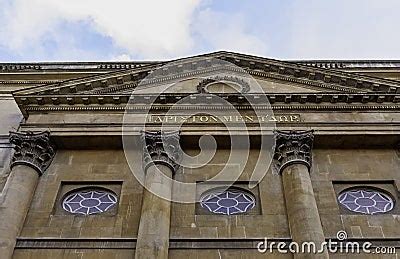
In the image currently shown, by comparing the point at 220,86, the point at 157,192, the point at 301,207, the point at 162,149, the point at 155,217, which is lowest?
the point at 155,217

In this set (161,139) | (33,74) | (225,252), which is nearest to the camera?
(225,252)

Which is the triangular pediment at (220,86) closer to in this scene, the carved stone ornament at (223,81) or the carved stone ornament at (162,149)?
the carved stone ornament at (223,81)

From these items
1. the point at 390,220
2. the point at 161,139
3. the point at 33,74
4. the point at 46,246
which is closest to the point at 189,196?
the point at 161,139

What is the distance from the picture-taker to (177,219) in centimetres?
1808

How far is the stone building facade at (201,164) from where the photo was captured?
1728 cm

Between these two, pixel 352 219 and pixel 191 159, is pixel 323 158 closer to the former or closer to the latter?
pixel 352 219

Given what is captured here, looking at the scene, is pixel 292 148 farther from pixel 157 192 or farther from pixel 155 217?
pixel 155 217

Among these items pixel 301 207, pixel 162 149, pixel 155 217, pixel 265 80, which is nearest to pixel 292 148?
pixel 301 207

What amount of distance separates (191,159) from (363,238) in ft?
21.2

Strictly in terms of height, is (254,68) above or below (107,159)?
above

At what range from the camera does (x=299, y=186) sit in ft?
60.0

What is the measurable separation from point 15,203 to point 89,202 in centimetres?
239

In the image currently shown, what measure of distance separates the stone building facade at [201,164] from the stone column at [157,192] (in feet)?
0.16

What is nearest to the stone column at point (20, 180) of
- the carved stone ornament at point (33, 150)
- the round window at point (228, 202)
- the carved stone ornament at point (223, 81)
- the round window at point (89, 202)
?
the carved stone ornament at point (33, 150)
